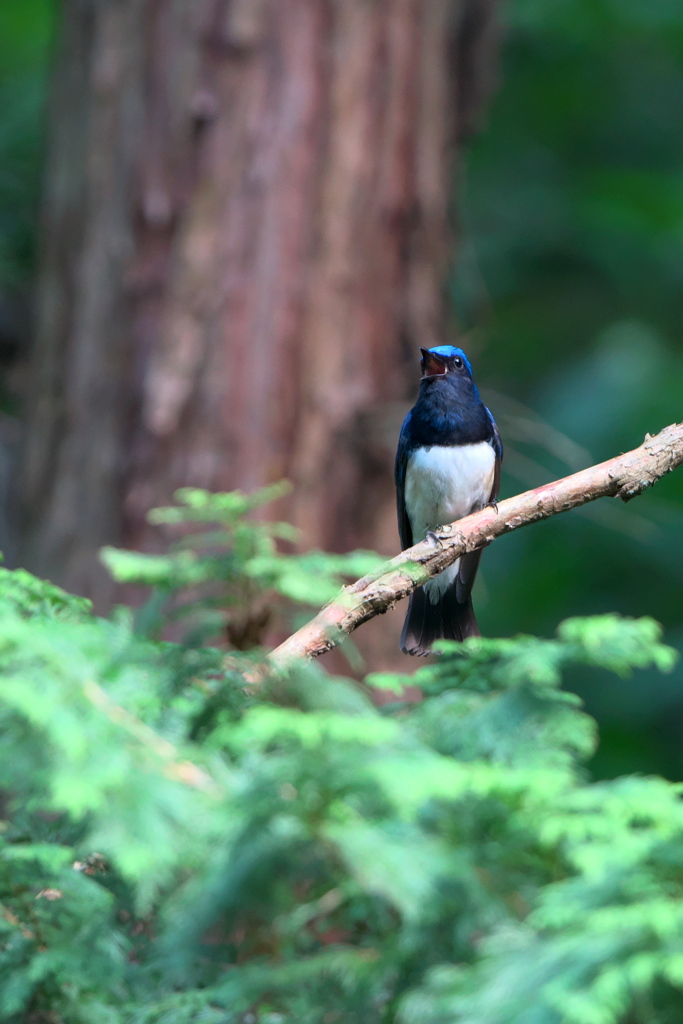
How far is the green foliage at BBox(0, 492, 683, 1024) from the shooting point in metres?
0.96

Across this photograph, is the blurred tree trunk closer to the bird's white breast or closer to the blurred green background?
the bird's white breast

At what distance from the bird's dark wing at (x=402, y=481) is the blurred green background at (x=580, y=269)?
3.69ft

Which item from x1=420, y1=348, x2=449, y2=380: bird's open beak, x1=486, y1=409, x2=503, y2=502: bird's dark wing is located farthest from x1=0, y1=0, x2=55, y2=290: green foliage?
Result: x1=486, y1=409, x2=503, y2=502: bird's dark wing

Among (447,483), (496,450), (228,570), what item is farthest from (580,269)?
(228,570)

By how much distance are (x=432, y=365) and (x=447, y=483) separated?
521 millimetres

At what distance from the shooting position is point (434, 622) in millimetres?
3996

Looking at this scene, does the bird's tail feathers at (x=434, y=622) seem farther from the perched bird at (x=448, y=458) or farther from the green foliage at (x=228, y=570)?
the green foliage at (x=228, y=570)

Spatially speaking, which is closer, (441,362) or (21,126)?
(441,362)

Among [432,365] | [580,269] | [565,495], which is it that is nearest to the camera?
[565,495]

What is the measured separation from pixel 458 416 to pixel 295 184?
128 centimetres

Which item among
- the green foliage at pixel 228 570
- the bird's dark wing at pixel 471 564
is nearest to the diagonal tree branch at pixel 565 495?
the green foliage at pixel 228 570

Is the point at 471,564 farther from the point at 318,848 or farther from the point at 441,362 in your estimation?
the point at 318,848

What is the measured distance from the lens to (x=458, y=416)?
13.9ft

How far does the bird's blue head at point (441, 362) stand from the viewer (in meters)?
4.09
